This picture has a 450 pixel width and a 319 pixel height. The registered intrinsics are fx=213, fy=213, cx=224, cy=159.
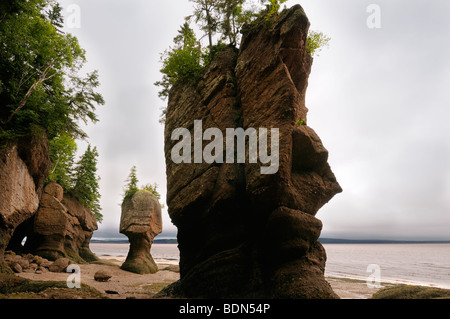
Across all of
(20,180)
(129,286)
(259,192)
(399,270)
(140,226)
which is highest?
(20,180)

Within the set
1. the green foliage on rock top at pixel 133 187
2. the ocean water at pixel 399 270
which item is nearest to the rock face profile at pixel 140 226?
the green foliage on rock top at pixel 133 187

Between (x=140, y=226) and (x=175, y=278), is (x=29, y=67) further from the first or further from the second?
(x=175, y=278)

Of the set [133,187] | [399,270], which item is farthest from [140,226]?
[399,270]

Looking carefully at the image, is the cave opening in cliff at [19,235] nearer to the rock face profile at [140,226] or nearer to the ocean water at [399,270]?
the rock face profile at [140,226]

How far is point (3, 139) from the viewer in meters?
11.7

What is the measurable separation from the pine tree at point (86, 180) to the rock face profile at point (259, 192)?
23.7 m

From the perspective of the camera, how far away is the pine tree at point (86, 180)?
2887 centimetres

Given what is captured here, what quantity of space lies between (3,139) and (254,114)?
1373 cm

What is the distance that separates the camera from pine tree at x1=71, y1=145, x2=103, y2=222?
28.9 m

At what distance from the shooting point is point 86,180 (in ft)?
97.3

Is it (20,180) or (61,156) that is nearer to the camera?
(20,180)

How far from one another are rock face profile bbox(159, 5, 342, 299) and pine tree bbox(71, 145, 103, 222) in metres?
23.7

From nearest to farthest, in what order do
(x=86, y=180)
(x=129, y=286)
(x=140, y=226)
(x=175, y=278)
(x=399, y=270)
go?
(x=129, y=286) < (x=175, y=278) < (x=140, y=226) < (x=86, y=180) < (x=399, y=270)

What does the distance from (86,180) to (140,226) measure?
39.2 feet
